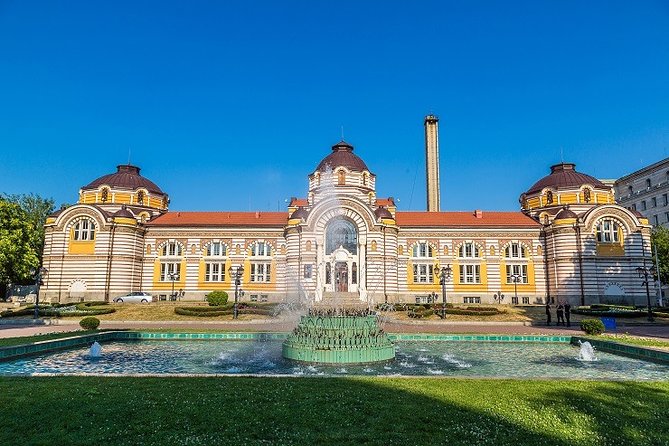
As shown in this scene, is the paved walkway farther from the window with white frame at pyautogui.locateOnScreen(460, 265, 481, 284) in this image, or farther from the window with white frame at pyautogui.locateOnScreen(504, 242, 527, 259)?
the window with white frame at pyautogui.locateOnScreen(504, 242, 527, 259)

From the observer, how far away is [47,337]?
19.7 m

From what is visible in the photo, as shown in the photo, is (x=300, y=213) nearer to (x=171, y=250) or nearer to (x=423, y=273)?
(x=423, y=273)

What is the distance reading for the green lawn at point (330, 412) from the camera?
281 inches

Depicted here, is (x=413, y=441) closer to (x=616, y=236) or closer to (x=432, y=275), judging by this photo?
(x=432, y=275)

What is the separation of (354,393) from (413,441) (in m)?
2.97

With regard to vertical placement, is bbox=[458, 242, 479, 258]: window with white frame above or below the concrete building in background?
below

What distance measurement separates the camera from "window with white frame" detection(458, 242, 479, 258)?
48.7 meters

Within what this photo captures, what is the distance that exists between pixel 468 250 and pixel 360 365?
3669cm

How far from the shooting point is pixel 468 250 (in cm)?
4888

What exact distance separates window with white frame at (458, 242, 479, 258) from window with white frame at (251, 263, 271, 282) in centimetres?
2123

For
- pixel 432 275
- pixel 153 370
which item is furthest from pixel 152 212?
pixel 153 370

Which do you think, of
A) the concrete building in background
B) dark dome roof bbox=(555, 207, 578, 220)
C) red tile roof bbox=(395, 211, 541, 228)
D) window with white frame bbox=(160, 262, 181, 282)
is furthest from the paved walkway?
the concrete building in background

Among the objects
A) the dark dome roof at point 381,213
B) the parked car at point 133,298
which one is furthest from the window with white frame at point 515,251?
the parked car at point 133,298

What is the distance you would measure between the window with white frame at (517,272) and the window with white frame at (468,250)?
12.3 feet
